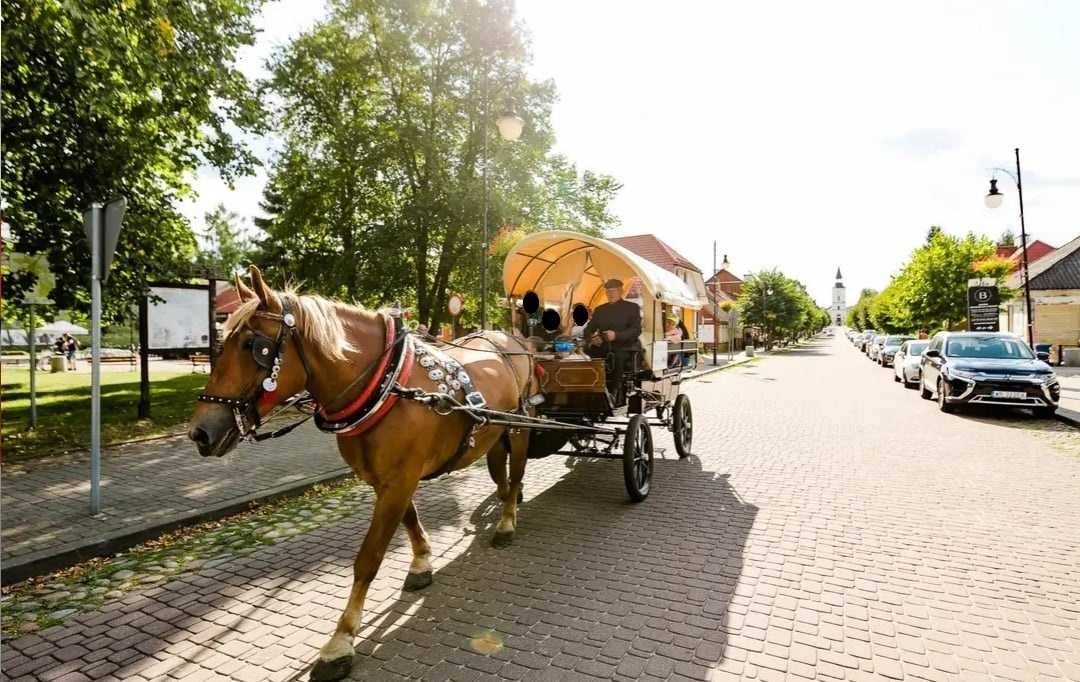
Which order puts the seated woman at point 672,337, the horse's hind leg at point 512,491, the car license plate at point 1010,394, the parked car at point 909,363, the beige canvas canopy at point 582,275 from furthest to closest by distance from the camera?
1. the parked car at point 909,363
2. the car license plate at point 1010,394
3. the seated woman at point 672,337
4. the beige canvas canopy at point 582,275
5. the horse's hind leg at point 512,491

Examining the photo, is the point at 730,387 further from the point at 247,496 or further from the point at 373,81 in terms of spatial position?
the point at 247,496

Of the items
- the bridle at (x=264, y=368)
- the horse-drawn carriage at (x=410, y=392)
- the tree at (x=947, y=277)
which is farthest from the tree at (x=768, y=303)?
the bridle at (x=264, y=368)

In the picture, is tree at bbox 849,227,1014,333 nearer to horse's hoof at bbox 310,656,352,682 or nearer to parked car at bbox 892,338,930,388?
parked car at bbox 892,338,930,388

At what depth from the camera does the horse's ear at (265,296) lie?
2.98 meters

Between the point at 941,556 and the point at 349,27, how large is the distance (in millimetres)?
18645

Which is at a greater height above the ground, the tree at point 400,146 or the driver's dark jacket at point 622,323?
Answer: the tree at point 400,146

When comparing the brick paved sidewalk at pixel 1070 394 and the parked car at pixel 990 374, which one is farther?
the parked car at pixel 990 374

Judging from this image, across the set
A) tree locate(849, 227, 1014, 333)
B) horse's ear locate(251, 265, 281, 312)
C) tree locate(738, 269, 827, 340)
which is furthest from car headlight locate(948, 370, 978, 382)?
tree locate(738, 269, 827, 340)

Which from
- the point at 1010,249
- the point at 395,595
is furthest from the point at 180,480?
the point at 1010,249

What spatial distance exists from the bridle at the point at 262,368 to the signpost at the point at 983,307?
24203 millimetres


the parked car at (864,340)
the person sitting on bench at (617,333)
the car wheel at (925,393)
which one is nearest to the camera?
the person sitting on bench at (617,333)

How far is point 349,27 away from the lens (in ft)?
55.0

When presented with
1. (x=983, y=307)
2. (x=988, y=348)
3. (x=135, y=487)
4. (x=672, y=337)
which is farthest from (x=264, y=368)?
(x=983, y=307)

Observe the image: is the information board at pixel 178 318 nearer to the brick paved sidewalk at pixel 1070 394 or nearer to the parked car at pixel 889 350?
the brick paved sidewalk at pixel 1070 394
